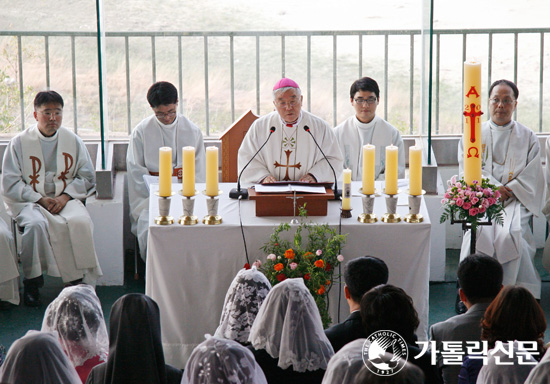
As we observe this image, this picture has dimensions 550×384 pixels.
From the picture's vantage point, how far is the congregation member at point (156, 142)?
297 inches

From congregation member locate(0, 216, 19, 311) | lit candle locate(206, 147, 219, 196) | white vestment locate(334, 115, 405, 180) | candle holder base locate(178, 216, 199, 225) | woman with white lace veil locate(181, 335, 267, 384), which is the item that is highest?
white vestment locate(334, 115, 405, 180)

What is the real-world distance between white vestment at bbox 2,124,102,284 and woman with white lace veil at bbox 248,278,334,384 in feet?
11.4

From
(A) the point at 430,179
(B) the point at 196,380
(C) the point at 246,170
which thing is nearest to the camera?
(B) the point at 196,380

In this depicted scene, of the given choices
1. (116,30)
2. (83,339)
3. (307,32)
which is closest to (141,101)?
(116,30)

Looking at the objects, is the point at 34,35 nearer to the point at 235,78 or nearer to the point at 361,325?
the point at 235,78

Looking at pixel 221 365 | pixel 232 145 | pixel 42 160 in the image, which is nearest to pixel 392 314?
pixel 221 365

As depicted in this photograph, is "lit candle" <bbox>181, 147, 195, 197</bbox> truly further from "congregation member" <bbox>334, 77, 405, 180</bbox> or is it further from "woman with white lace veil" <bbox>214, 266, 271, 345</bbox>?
"congregation member" <bbox>334, 77, 405, 180</bbox>

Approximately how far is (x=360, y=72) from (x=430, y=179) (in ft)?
5.71

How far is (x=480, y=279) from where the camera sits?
430 centimetres

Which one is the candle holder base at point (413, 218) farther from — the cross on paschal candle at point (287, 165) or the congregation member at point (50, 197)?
the congregation member at point (50, 197)

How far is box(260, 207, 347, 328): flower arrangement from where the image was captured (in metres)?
5.41

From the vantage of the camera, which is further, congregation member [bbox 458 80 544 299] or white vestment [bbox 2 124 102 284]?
white vestment [bbox 2 124 102 284]

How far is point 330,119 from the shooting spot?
8.85 meters

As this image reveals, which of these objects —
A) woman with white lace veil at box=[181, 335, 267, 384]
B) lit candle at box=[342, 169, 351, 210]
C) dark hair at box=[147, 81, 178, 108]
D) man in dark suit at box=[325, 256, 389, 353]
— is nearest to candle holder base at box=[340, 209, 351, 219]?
lit candle at box=[342, 169, 351, 210]
